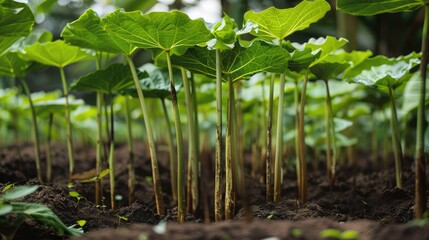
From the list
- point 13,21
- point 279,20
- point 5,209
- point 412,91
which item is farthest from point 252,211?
point 412,91

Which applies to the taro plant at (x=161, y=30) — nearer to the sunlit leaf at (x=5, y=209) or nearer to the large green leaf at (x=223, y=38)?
the large green leaf at (x=223, y=38)

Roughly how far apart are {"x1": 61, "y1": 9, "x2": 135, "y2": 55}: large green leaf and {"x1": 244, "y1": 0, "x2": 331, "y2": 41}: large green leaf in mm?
528

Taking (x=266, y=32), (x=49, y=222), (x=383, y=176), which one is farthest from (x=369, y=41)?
(x=49, y=222)

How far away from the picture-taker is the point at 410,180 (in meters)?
2.38

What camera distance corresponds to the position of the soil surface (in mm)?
1106

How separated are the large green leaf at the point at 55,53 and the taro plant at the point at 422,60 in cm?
128

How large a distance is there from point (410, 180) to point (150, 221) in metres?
1.46

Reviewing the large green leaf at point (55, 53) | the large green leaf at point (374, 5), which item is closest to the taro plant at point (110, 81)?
the large green leaf at point (55, 53)

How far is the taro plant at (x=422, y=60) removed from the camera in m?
1.37

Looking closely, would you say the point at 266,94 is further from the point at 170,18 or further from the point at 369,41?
the point at 369,41

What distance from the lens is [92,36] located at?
1.80 meters

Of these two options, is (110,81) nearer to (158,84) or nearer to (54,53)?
(158,84)

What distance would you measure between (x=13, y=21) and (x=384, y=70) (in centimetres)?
166

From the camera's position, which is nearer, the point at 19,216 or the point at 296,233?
the point at 296,233
